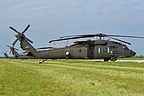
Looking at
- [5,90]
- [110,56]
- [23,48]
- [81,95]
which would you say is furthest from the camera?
[23,48]

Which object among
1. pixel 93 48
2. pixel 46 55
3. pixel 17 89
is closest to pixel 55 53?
pixel 46 55

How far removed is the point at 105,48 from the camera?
133 ft

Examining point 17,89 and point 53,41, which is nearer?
point 17,89

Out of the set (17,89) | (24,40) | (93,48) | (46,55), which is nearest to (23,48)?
(24,40)

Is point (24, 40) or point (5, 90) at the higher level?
point (24, 40)

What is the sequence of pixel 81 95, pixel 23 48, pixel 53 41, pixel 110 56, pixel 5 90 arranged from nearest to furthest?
pixel 81 95 → pixel 5 90 → pixel 53 41 → pixel 110 56 → pixel 23 48

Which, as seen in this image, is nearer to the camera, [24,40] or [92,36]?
[92,36]

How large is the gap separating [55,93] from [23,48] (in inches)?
1421

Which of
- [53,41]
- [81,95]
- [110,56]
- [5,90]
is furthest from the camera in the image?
[110,56]

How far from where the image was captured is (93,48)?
4034cm

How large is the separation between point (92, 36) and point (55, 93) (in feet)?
101

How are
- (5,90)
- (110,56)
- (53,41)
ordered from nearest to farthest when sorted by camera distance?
(5,90) → (53,41) → (110,56)

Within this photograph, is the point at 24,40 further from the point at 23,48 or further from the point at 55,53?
the point at 55,53

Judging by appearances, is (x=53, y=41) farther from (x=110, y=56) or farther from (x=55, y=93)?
(x=55, y=93)
